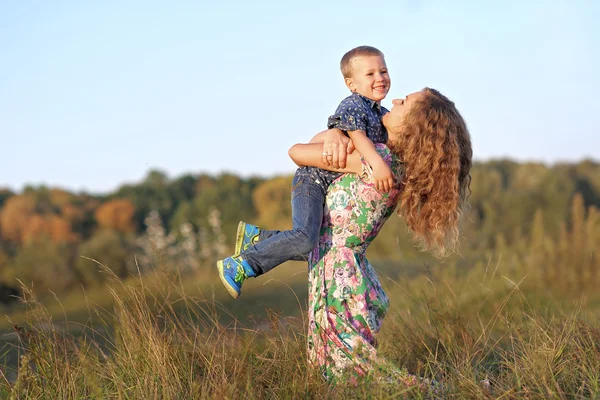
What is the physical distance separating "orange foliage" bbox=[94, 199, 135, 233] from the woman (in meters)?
16.9

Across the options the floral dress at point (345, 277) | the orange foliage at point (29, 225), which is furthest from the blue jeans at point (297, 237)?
the orange foliage at point (29, 225)

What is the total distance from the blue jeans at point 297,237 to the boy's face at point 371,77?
2.08 feet

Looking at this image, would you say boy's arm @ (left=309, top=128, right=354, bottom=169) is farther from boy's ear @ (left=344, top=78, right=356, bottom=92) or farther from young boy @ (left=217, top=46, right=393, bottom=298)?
boy's ear @ (left=344, top=78, right=356, bottom=92)

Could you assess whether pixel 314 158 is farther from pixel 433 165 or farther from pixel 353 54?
pixel 353 54

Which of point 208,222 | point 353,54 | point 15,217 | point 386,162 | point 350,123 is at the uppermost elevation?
point 353,54

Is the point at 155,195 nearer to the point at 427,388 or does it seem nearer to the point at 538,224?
the point at 538,224

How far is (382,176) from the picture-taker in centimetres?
320

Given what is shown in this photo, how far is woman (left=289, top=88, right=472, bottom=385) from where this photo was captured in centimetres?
336

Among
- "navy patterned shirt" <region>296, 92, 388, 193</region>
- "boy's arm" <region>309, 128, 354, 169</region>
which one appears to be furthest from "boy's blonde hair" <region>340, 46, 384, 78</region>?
"boy's arm" <region>309, 128, 354, 169</region>

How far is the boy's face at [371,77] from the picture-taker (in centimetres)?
368

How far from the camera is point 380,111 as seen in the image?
146 inches

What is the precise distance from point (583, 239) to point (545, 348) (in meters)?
6.40

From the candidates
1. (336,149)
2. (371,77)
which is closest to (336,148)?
(336,149)

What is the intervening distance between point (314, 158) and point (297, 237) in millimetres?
407
